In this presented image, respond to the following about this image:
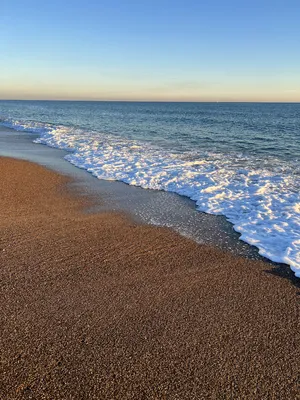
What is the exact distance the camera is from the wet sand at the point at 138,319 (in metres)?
3.26

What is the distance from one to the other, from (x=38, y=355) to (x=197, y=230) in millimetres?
4449

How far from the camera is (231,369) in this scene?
11.3ft

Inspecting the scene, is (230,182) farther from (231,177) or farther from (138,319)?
(138,319)

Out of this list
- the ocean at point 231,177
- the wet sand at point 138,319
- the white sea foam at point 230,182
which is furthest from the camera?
the ocean at point 231,177

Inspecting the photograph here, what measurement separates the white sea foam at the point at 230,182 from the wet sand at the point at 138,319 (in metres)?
1.34

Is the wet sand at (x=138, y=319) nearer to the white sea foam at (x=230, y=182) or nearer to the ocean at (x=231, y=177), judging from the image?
the white sea foam at (x=230, y=182)

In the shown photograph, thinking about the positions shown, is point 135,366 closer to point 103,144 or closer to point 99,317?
point 99,317

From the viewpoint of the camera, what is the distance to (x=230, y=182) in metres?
11.2

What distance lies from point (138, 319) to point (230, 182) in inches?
310

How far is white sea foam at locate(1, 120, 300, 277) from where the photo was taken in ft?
22.7

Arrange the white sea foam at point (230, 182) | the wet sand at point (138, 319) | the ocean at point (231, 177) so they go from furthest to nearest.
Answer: the ocean at point (231, 177)
the white sea foam at point (230, 182)
the wet sand at point (138, 319)

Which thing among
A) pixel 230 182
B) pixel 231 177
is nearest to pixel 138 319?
pixel 230 182

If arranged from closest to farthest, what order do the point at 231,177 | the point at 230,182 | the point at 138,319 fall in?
the point at 138,319
the point at 230,182
the point at 231,177

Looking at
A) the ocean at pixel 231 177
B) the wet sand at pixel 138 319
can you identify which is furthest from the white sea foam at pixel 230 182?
the wet sand at pixel 138 319
